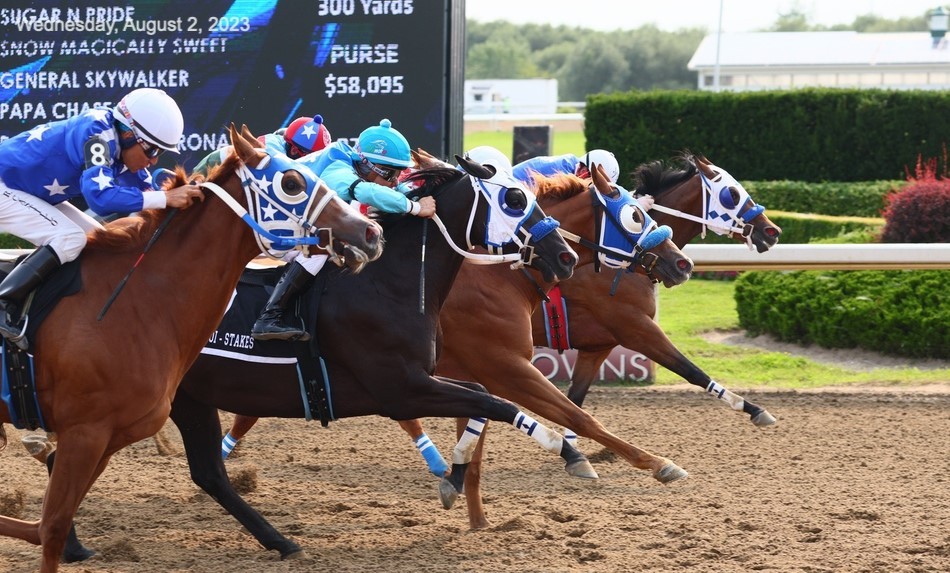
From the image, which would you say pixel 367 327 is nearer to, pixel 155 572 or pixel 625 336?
pixel 155 572

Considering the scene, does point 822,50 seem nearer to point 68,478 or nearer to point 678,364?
point 678,364

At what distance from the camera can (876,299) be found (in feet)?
30.5

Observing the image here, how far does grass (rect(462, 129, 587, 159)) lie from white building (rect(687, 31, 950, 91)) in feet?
26.2

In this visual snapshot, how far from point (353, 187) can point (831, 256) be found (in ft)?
15.0

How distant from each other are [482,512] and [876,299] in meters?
4.88

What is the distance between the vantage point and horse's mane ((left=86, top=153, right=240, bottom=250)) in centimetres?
436

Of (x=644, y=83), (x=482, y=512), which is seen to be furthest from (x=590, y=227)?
(x=644, y=83)

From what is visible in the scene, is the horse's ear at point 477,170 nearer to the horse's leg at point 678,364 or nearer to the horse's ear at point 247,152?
the horse's ear at point 247,152

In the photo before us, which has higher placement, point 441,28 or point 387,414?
point 441,28

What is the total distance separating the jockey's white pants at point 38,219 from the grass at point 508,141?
2749 cm

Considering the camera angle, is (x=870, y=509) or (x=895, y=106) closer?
(x=870, y=509)

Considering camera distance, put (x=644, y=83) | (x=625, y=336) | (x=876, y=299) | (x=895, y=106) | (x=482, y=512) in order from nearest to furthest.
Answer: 1. (x=482, y=512)
2. (x=625, y=336)
3. (x=876, y=299)
4. (x=895, y=106)
5. (x=644, y=83)

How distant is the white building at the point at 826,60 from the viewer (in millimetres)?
45844

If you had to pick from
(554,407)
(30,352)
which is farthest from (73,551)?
(554,407)
